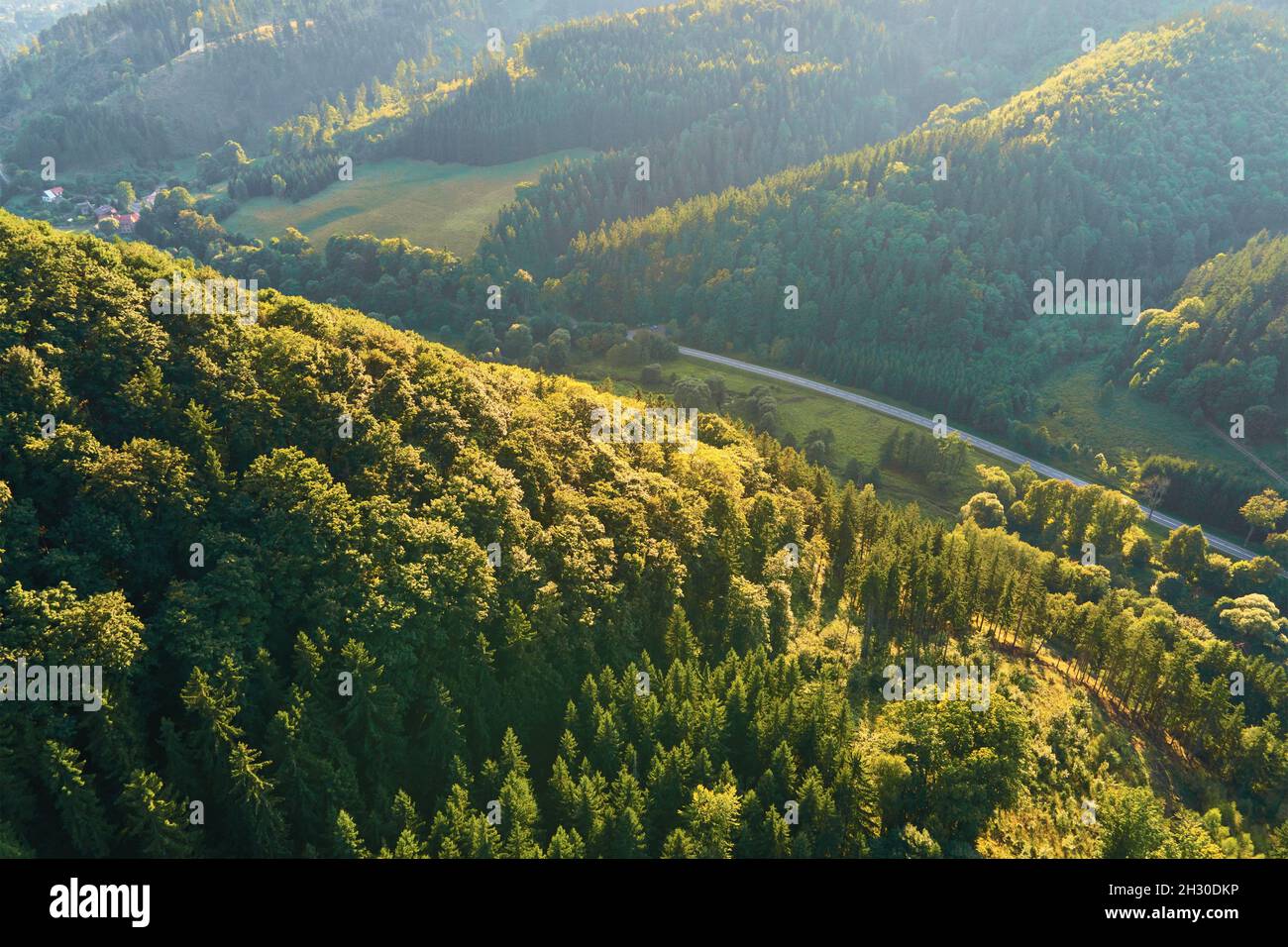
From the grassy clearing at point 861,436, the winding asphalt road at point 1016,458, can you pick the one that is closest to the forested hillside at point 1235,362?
the winding asphalt road at point 1016,458

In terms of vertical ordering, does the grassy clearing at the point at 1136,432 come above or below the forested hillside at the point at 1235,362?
below

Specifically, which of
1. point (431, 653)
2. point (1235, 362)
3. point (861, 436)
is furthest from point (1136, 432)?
point (431, 653)

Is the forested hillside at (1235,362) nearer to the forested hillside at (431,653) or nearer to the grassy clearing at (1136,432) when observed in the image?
the grassy clearing at (1136,432)

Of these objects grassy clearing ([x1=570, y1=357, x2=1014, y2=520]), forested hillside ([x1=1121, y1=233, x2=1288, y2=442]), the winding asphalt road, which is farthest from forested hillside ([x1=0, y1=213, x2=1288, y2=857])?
forested hillside ([x1=1121, y1=233, x2=1288, y2=442])

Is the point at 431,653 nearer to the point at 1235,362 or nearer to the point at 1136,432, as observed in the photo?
the point at 1136,432

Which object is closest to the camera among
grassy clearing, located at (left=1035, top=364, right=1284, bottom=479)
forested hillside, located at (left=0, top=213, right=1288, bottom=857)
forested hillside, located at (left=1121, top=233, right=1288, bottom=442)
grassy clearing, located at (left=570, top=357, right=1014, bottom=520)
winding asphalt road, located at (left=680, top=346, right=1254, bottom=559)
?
forested hillside, located at (left=0, top=213, right=1288, bottom=857)

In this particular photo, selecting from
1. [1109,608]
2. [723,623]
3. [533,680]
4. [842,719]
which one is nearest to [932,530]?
[1109,608]

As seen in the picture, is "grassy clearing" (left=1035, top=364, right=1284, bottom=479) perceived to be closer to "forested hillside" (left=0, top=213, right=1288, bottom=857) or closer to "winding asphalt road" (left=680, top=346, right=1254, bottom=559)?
"winding asphalt road" (left=680, top=346, right=1254, bottom=559)

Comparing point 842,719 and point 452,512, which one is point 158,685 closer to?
point 452,512
